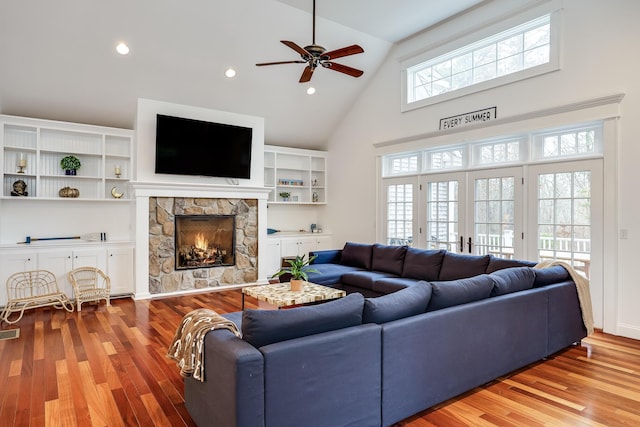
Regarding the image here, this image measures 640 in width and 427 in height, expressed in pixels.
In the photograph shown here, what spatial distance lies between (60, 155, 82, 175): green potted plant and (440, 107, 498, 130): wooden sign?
5698 millimetres

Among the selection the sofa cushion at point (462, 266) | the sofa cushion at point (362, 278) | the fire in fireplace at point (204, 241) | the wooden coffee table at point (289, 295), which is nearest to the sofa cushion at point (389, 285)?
the sofa cushion at point (362, 278)

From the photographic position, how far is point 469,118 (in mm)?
5672

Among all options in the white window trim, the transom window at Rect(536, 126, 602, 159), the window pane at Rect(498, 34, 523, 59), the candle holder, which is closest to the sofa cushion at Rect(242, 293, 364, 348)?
the transom window at Rect(536, 126, 602, 159)

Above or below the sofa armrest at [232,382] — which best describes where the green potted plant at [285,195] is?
above

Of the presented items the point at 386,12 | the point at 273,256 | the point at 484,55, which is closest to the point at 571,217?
the point at 484,55

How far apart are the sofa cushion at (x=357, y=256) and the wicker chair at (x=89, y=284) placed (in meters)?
3.61

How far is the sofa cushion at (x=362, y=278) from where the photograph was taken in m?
5.18

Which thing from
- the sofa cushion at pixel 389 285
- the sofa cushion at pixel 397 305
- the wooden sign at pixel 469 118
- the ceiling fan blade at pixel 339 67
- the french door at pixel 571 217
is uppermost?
the ceiling fan blade at pixel 339 67

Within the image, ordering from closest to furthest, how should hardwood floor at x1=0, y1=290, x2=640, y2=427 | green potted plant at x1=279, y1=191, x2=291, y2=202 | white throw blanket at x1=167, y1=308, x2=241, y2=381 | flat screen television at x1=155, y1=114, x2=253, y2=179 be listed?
white throw blanket at x1=167, y1=308, x2=241, y2=381 < hardwood floor at x1=0, y1=290, x2=640, y2=427 < flat screen television at x1=155, y1=114, x2=253, y2=179 < green potted plant at x1=279, y1=191, x2=291, y2=202

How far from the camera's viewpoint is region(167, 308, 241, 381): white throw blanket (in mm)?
2201

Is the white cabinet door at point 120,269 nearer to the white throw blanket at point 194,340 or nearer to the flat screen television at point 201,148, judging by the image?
the flat screen television at point 201,148

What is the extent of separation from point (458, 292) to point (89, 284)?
17.5 ft

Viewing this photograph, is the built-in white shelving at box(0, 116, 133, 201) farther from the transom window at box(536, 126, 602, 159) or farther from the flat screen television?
the transom window at box(536, 126, 602, 159)

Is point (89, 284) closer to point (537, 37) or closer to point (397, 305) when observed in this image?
point (397, 305)
